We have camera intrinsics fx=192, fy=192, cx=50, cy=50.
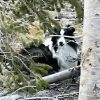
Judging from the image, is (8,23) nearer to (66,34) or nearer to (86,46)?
(86,46)

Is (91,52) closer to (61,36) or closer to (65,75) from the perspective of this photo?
(65,75)

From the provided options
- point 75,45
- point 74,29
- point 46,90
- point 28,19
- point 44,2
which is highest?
point 44,2

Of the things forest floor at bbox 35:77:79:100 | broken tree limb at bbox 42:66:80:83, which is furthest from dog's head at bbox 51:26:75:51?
forest floor at bbox 35:77:79:100

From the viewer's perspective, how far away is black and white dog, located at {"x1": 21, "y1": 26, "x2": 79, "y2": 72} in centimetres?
392

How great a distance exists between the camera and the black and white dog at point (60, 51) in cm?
392

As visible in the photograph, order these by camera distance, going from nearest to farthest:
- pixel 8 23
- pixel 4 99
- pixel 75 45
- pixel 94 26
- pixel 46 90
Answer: pixel 94 26
pixel 8 23
pixel 4 99
pixel 46 90
pixel 75 45

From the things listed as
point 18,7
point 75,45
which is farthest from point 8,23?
point 75,45

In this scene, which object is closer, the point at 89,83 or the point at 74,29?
the point at 89,83

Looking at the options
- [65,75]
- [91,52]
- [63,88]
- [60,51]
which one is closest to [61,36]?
[60,51]

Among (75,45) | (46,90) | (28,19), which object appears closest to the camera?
(28,19)

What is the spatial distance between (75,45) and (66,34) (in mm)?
322

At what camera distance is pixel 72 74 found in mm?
3479

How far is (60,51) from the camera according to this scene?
12.9 feet

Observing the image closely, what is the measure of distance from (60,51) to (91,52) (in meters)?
3.16
